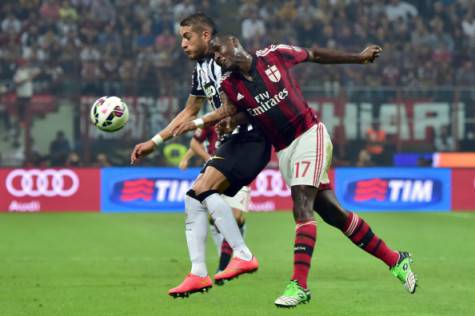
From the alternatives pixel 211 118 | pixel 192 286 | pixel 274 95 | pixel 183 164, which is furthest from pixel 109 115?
pixel 183 164

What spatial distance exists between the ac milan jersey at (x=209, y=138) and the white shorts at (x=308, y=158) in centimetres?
293

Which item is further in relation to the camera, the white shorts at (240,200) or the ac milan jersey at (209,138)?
the ac milan jersey at (209,138)

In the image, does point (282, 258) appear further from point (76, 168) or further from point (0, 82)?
point (0, 82)

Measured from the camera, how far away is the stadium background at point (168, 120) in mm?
14523

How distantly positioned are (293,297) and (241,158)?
1.33 m

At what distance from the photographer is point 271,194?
72.0 feet

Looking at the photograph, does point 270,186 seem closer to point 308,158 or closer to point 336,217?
point 336,217

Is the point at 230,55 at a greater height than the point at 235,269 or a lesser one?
greater

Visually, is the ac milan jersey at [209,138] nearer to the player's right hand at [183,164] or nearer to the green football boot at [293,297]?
the player's right hand at [183,164]

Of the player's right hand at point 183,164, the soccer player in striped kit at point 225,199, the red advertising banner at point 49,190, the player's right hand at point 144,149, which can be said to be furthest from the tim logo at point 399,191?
the player's right hand at point 144,149

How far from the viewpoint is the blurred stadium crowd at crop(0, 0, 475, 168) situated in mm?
24516

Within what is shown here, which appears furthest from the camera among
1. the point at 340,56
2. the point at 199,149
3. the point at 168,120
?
the point at 168,120

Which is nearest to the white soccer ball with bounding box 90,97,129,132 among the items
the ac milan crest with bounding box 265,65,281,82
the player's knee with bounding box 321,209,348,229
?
the ac milan crest with bounding box 265,65,281,82

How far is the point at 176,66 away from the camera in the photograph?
80.7ft
